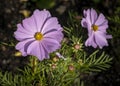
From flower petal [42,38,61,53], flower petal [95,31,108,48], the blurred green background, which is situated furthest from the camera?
the blurred green background

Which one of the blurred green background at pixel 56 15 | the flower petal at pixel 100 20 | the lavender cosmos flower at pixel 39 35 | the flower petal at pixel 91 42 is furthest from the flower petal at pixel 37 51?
the blurred green background at pixel 56 15

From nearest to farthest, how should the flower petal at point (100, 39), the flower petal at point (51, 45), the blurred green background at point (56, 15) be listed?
the flower petal at point (51, 45) → the flower petal at point (100, 39) → the blurred green background at point (56, 15)

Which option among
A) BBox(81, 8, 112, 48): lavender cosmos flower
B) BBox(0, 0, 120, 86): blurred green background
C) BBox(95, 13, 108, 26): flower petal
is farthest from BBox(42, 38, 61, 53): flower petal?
BBox(0, 0, 120, 86): blurred green background

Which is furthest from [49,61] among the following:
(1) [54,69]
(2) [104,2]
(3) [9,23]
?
(2) [104,2]

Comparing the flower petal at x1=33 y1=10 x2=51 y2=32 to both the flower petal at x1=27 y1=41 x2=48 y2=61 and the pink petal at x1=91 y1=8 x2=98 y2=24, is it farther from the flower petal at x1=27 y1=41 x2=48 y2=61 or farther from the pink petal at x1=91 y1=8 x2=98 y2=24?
the pink petal at x1=91 y1=8 x2=98 y2=24

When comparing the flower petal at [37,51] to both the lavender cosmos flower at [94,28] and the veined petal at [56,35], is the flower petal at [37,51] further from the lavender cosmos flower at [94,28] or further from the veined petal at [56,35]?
Result: the lavender cosmos flower at [94,28]

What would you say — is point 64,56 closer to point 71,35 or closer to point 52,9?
point 71,35
